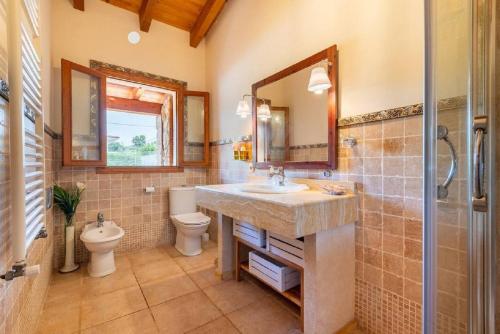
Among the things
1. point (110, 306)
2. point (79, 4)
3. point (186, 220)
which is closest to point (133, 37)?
point (79, 4)

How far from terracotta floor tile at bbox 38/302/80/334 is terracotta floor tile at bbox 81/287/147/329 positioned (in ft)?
0.16

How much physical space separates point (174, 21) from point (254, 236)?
120 inches

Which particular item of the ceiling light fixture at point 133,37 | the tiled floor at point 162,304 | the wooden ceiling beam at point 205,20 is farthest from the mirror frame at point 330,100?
the ceiling light fixture at point 133,37

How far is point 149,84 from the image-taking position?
2943 mm

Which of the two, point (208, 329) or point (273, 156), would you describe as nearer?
point (208, 329)

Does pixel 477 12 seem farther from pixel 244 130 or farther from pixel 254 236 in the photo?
pixel 244 130

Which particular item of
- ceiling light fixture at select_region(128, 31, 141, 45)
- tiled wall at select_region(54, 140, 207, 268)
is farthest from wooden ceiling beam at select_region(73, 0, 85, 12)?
tiled wall at select_region(54, 140, 207, 268)

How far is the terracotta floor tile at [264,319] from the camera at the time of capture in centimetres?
156

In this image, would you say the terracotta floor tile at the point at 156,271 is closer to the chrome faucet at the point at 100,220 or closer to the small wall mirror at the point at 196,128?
the chrome faucet at the point at 100,220

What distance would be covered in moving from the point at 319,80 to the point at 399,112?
0.58 meters

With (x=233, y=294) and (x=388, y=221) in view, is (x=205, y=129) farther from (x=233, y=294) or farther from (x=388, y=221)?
(x=388, y=221)

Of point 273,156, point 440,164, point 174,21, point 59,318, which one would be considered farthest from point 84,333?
point 174,21

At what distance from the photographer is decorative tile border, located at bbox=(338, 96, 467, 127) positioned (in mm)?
962

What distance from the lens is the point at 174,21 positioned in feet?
10.2
